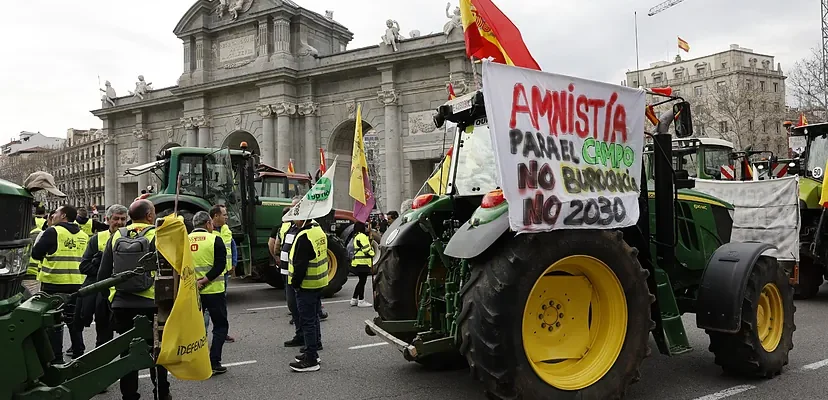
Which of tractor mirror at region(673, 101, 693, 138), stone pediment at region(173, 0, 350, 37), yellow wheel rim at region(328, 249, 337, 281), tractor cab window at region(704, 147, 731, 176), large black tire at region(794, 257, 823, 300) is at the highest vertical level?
stone pediment at region(173, 0, 350, 37)

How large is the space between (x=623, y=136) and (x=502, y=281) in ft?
5.30

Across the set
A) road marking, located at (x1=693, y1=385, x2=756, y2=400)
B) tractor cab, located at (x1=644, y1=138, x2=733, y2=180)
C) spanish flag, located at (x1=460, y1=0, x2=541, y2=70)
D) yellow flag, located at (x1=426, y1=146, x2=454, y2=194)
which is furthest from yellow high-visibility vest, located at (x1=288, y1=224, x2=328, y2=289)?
tractor cab, located at (x1=644, y1=138, x2=733, y2=180)

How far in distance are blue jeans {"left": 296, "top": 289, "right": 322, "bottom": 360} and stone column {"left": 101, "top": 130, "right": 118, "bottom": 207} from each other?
34.8 metres

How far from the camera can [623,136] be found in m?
4.69

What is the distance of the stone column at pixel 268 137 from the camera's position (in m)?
29.7

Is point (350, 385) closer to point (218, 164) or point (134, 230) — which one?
point (134, 230)

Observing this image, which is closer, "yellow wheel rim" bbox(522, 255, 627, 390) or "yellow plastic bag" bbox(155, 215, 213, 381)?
"yellow plastic bag" bbox(155, 215, 213, 381)

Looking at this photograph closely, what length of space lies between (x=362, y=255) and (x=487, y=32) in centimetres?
621

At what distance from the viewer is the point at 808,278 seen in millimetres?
10297

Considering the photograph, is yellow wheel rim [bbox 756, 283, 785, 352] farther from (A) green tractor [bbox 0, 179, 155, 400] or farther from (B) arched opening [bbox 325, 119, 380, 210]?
(B) arched opening [bbox 325, 119, 380, 210]

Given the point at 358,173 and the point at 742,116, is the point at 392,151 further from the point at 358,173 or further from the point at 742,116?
the point at 742,116

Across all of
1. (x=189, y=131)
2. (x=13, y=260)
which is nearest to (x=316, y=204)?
(x=13, y=260)

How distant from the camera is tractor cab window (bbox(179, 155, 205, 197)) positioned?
11.6 m

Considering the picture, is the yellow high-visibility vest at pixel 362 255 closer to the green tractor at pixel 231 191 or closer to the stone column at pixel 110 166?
the green tractor at pixel 231 191
